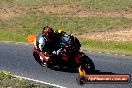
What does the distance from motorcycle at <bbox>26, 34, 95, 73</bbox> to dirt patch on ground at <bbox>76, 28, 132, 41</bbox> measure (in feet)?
40.4

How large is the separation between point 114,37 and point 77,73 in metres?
13.8

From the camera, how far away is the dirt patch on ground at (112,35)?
29697mm

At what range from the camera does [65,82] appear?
15328 mm

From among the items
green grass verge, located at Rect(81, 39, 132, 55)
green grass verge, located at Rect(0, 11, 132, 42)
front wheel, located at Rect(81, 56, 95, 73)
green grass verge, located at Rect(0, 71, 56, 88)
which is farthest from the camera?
green grass verge, located at Rect(0, 11, 132, 42)

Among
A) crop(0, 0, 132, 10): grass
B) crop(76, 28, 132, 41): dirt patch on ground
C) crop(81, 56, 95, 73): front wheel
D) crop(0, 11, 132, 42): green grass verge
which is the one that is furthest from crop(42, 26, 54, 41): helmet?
crop(0, 0, 132, 10): grass

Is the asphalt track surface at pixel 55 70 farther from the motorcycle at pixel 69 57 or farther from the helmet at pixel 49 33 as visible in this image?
the helmet at pixel 49 33

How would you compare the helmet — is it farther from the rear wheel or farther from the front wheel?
the front wheel

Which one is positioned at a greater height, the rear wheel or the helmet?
the helmet

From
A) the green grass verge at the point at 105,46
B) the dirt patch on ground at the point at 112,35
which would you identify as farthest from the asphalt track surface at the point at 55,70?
the dirt patch on ground at the point at 112,35

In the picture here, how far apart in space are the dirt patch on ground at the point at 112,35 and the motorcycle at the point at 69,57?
40.4ft

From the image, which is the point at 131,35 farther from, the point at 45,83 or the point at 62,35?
the point at 45,83

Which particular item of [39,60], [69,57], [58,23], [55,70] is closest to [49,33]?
[69,57]

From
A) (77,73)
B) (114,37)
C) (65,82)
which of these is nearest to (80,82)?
(65,82)

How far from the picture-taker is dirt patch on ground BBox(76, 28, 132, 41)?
29697 millimetres
